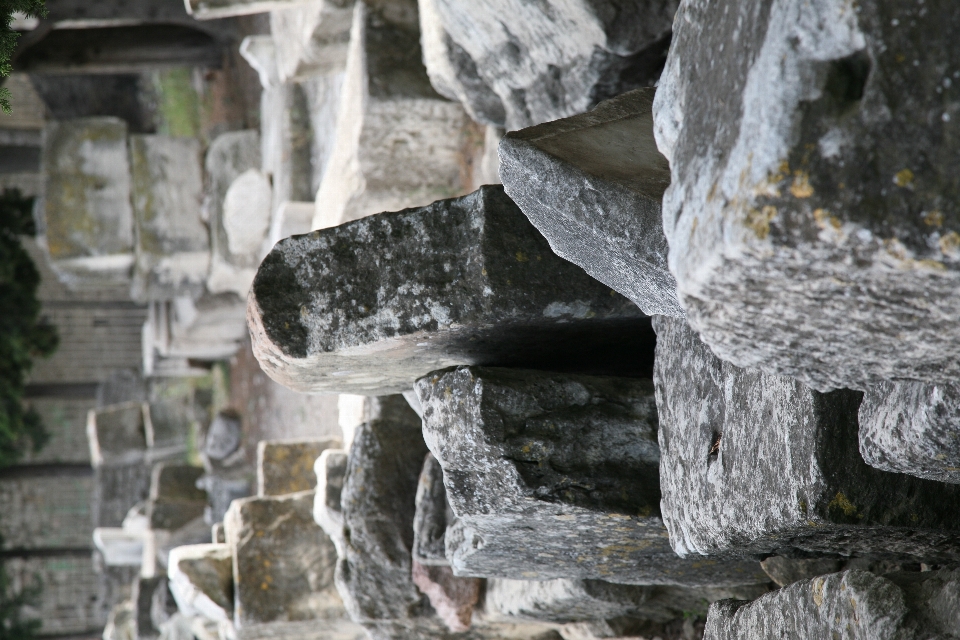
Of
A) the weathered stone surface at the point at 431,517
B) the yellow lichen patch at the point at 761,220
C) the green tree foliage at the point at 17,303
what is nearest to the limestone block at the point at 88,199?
the green tree foliage at the point at 17,303

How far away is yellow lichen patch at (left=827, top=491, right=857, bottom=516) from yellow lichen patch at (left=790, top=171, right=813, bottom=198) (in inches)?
29.2

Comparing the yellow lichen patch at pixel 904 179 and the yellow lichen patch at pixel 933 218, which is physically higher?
the yellow lichen patch at pixel 904 179

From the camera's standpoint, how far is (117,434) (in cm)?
1086

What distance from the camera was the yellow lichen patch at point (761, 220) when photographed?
3.55 feet

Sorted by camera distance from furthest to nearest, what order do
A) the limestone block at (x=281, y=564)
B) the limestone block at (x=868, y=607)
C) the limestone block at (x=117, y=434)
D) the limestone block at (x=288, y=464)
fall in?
1. the limestone block at (x=117, y=434)
2. the limestone block at (x=288, y=464)
3. the limestone block at (x=281, y=564)
4. the limestone block at (x=868, y=607)

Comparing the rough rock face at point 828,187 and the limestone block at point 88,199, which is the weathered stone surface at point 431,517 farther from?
the limestone block at point 88,199

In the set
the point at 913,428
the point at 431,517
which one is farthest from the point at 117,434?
the point at 913,428

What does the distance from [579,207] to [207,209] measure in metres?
6.10

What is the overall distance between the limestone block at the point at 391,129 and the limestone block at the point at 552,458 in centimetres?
199

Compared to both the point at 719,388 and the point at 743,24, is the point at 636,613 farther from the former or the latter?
the point at 743,24

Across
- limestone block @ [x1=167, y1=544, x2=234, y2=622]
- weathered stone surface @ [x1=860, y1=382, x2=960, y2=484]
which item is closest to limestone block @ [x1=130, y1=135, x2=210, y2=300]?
limestone block @ [x1=167, y1=544, x2=234, y2=622]

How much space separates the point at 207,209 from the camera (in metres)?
7.29

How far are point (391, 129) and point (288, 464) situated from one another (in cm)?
229

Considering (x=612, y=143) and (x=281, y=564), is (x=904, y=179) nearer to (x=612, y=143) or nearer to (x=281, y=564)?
(x=612, y=143)
